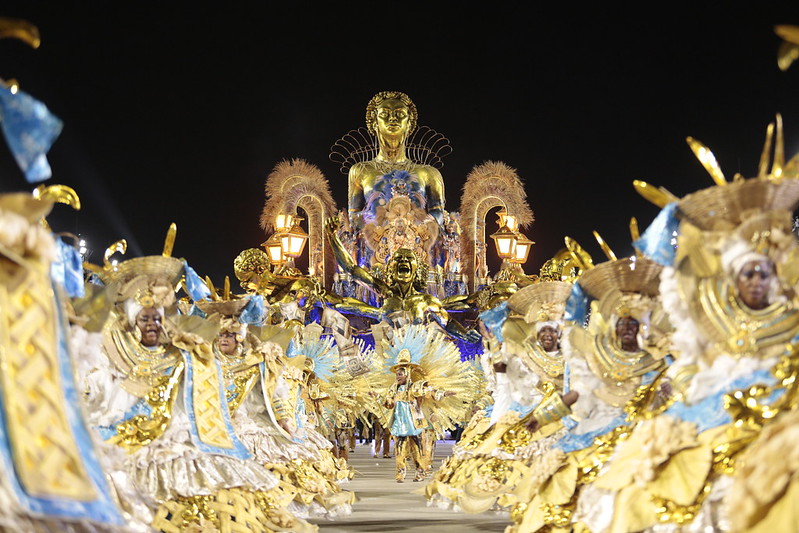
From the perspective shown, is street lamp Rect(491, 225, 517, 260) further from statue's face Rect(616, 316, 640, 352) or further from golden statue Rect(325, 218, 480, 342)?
statue's face Rect(616, 316, 640, 352)

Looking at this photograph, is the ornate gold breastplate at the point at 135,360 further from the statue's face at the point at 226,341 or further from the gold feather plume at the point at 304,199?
the gold feather plume at the point at 304,199

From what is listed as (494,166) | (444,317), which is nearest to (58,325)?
(444,317)

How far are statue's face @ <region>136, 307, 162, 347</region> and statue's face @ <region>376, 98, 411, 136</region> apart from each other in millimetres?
13977

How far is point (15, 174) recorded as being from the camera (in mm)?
9211

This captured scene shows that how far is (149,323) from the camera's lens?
6812 millimetres

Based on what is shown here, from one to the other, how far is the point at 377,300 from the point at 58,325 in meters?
15.4

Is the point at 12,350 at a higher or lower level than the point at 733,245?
lower

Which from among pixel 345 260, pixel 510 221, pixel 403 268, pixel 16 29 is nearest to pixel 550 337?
pixel 16 29

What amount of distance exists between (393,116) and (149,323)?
1406 cm

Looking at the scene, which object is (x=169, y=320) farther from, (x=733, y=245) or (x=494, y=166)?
(x=494, y=166)

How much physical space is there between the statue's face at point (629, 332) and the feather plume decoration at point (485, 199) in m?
13.8

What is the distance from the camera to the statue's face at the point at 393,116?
805 inches

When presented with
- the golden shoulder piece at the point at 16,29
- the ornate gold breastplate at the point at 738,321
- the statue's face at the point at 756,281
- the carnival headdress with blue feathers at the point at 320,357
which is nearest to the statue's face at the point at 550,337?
the ornate gold breastplate at the point at 738,321

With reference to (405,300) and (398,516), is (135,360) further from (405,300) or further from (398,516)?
(405,300)
